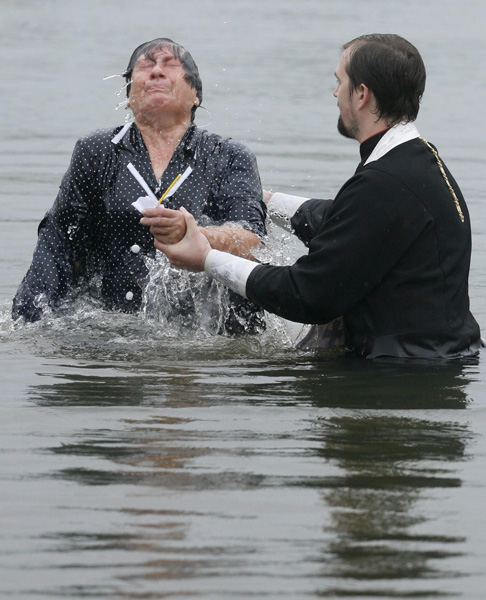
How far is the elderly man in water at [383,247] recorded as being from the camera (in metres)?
6.13

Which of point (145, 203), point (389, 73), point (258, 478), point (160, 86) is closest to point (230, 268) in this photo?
point (145, 203)

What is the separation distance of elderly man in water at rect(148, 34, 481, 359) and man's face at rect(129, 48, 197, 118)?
1.10 metres

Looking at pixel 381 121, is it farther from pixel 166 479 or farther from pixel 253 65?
pixel 253 65

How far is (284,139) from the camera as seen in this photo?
17.3 m

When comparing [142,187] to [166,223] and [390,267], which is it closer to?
[166,223]

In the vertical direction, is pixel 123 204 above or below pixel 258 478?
above

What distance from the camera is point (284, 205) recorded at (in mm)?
7777

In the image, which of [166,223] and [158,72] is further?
[158,72]

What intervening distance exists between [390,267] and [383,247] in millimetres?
126

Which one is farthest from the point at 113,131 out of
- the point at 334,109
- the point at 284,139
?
the point at 334,109

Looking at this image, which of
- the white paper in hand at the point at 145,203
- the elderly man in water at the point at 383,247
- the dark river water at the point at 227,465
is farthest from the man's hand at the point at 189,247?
the dark river water at the point at 227,465

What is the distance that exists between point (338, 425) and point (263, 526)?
1303 millimetres

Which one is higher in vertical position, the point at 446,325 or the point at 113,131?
the point at 113,131

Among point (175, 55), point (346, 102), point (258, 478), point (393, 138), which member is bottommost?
point (258, 478)
